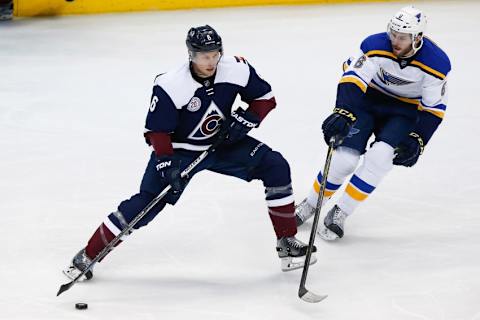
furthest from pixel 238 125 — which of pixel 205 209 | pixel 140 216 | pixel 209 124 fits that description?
pixel 205 209

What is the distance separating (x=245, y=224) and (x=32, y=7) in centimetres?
500

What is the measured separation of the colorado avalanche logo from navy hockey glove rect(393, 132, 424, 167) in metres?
0.79

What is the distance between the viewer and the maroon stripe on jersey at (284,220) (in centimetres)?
370

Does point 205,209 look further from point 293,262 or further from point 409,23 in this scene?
point 409,23

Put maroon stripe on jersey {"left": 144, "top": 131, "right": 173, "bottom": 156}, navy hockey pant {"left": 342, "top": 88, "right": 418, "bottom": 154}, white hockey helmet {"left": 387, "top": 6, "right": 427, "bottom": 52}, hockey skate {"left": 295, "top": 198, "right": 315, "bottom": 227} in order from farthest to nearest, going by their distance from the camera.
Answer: hockey skate {"left": 295, "top": 198, "right": 315, "bottom": 227} < navy hockey pant {"left": 342, "top": 88, "right": 418, "bottom": 154} < white hockey helmet {"left": 387, "top": 6, "right": 427, "bottom": 52} < maroon stripe on jersey {"left": 144, "top": 131, "right": 173, "bottom": 156}

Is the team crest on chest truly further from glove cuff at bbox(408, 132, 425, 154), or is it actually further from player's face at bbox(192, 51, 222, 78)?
glove cuff at bbox(408, 132, 425, 154)

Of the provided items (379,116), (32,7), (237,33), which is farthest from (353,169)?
(32,7)

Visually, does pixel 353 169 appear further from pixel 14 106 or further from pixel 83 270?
pixel 14 106

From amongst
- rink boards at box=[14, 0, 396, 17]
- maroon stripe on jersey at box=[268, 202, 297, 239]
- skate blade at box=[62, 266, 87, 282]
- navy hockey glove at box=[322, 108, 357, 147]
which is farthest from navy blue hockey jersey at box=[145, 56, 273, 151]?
rink boards at box=[14, 0, 396, 17]

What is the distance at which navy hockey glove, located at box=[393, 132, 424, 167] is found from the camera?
3.89 m

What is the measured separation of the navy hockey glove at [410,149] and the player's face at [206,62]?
3.00 feet

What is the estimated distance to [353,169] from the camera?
13.4 ft

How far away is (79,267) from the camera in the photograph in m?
3.62

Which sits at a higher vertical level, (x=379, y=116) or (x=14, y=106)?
(x=379, y=116)
